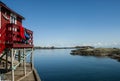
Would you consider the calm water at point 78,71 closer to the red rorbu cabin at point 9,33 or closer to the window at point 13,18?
the window at point 13,18

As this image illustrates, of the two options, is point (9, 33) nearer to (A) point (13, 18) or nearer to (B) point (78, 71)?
(A) point (13, 18)

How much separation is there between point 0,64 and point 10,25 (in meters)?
14.7

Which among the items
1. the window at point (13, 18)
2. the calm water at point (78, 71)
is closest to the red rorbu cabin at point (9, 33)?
the window at point (13, 18)

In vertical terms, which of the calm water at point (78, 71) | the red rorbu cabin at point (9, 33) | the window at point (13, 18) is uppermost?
the window at point (13, 18)

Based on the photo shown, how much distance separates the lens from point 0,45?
43.1 ft

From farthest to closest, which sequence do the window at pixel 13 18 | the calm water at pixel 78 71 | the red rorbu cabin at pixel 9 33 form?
the calm water at pixel 78 71
the window at pixel 13 18
the red rorbu cabin at pixel 9 33

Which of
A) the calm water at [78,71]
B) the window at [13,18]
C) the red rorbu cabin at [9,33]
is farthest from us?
the calm water at [78,71]

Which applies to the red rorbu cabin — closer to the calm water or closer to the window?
the window

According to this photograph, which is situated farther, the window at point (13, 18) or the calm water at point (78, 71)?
the calm water at point (78, 71)

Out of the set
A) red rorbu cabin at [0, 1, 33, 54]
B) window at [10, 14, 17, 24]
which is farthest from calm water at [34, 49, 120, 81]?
red rorbu cabin at [0, 1, 33, 54]

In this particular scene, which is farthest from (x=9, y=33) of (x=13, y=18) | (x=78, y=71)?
(x=78, y=71)

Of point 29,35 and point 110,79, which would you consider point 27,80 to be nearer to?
point 29,35

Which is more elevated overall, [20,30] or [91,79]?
[20,30]

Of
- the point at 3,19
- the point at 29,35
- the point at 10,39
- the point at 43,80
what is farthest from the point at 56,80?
the point at 10,39
